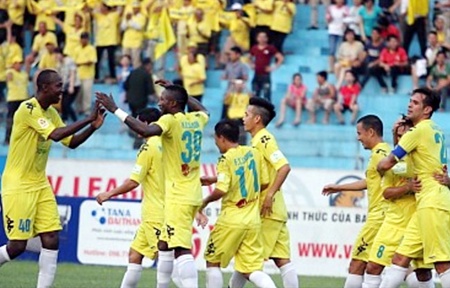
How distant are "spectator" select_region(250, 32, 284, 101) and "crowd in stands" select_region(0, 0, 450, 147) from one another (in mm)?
21

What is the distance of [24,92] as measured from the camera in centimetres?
2908

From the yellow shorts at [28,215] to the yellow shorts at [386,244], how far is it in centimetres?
354

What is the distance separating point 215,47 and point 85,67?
9.53ft

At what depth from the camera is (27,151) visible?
14680mm

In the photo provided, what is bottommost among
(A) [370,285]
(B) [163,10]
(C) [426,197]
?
(A) [370,285]

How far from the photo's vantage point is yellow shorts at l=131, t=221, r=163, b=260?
50.5 feet

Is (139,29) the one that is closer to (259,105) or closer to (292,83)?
(292,83)

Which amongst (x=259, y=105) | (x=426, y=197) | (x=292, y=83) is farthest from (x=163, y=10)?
(x=426, y=197)

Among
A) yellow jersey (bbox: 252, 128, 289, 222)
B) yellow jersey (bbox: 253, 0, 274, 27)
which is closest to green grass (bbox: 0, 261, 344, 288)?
yellow jersey (bbox: 252, 128, 289, 222)

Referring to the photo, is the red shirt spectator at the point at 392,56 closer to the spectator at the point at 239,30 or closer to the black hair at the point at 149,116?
the spectator at the point at 239,30

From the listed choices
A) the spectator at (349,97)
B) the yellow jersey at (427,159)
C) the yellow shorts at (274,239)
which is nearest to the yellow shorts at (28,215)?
the yellow shorts at (274,239)

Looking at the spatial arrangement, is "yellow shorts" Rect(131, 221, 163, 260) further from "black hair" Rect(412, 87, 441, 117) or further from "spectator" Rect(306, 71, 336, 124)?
"spectator" Rect(306, 71, 336, 124)

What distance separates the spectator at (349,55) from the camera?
90.6 feet

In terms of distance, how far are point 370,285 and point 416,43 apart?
14.1 meters
